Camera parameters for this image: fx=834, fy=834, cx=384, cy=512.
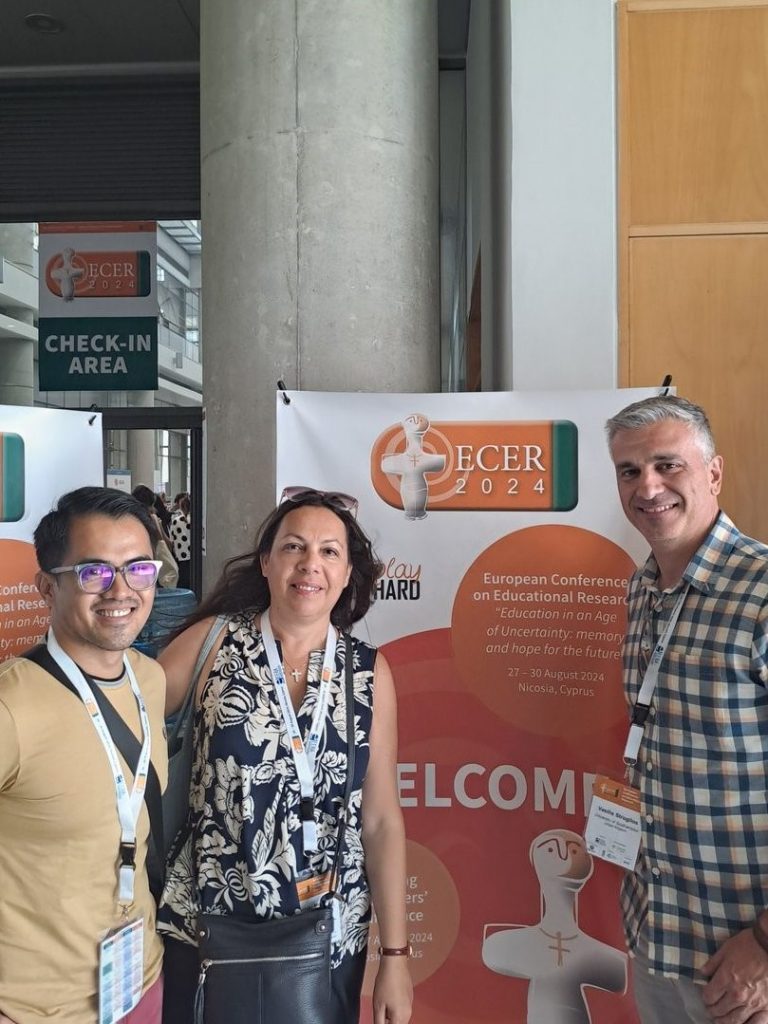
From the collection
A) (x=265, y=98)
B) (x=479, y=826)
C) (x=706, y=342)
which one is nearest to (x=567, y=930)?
(x=479, y=826)

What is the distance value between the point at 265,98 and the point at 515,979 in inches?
110

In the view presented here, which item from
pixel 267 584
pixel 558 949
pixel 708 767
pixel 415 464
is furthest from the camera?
pixel 415 464

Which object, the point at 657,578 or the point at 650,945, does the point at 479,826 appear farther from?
the point at 657,578

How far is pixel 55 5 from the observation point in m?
4.48

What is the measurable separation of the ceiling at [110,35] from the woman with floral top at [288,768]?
4103 millimetres

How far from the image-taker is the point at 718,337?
2613mm

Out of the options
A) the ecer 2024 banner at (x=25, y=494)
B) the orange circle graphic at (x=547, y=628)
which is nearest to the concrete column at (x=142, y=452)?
the ecer 2024 banner at (x=25, y=494)

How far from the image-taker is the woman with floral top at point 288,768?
145cm

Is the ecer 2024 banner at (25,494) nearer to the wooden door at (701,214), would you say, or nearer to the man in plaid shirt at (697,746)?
the man in plaid shirt at (697,746)

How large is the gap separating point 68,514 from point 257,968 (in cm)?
84

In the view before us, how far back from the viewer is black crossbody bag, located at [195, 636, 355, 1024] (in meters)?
1.41

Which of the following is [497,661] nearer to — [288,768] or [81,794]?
[288,768]

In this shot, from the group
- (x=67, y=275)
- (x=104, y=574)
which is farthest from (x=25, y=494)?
(x=67, y=275)

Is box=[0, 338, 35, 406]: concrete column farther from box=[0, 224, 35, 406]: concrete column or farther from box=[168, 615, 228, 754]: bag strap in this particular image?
box=[168, 615, 228, 754]: bag strap
